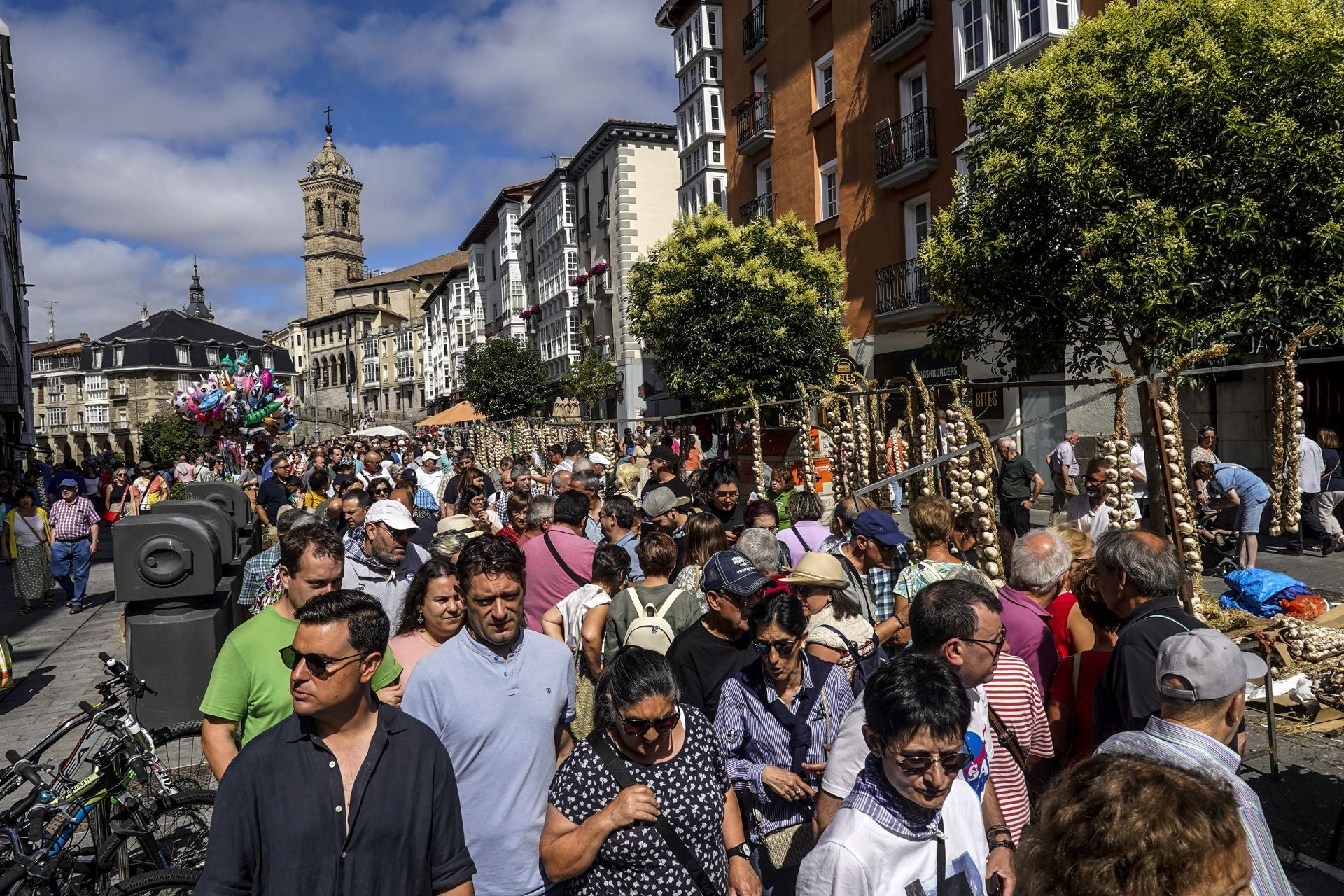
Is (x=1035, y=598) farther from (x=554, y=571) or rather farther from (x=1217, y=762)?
(x=554, y=571)

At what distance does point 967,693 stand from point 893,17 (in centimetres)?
2163

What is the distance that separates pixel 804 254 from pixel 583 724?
19.2m

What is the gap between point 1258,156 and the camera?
32.5ft

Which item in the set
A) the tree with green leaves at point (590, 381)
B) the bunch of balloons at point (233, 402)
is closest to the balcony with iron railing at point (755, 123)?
the tree with green leaves at point (590, 381)

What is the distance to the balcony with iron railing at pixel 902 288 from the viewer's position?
68.1 feet

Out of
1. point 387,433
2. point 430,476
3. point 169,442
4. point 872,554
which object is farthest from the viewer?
point 169,442

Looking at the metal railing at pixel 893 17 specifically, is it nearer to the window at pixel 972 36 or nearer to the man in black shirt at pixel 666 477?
the window at pixel 972 36

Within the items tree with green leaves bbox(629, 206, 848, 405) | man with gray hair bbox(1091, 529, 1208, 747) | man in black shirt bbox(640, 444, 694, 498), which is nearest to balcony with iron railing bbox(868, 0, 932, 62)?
tree with green leaves bbox(629, 206, 848, 405)

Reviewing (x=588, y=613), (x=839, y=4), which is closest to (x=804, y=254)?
(x=839, y=4)

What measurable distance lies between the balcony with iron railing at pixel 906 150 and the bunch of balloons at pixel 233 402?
14.2m

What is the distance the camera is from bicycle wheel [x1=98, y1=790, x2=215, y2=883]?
4.09 m

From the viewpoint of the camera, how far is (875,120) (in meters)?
22.4

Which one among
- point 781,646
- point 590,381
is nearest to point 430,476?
point 781,646

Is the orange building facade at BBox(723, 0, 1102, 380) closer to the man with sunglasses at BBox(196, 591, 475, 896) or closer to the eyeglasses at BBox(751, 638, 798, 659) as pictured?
the eyeglasses at BBox(751, 638, 798, 659)
